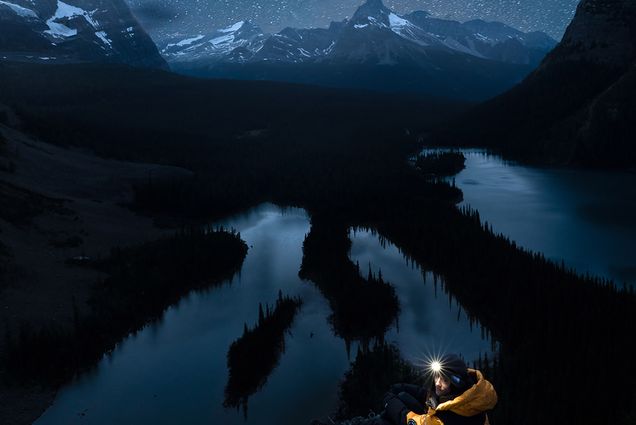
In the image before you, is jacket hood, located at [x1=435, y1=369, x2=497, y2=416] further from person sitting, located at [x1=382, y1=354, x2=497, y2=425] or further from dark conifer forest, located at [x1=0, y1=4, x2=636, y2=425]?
dark conifer forest, located at [x1=0, y1=4, x2=636, y2=425]

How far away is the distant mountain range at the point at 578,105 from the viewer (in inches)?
3578

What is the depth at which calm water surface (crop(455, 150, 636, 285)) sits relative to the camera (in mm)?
44781

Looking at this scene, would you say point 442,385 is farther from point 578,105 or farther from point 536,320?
point 578,105

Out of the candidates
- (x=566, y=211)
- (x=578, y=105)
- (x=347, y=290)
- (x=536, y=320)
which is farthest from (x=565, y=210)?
(x=578, y=105)

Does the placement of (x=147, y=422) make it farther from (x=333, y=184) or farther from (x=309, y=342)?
(x=333, y=184)

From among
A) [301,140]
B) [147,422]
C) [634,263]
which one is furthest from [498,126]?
[147,422]

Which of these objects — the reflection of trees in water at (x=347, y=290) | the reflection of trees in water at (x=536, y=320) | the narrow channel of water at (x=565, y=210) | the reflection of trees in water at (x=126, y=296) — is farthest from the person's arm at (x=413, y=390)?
the narrow channel of water at (x=565, y=210)

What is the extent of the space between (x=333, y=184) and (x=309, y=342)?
155ft

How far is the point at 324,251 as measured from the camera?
45.7m

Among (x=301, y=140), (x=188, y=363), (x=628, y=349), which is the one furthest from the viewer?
(x=301, y=140)

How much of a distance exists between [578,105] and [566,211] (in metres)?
59.0

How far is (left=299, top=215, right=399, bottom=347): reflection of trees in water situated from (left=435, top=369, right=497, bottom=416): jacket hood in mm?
20982

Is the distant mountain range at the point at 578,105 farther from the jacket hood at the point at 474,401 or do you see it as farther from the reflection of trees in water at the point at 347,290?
the jacket hood at the point at 474,401

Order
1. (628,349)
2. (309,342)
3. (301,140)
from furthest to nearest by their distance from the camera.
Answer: (301,140) → (309,342) → (628,349)
